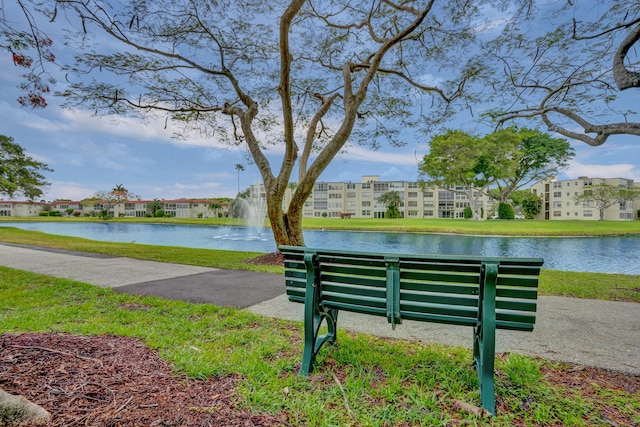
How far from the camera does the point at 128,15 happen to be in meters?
7.56

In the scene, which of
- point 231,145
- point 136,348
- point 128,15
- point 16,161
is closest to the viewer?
point 136,348

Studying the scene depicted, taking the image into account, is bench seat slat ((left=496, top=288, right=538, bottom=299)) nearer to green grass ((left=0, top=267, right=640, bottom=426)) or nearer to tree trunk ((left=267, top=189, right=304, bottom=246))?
green grass ((left=0, top=267, right=640, bottom=426))

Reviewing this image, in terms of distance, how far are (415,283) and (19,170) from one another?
119 ft

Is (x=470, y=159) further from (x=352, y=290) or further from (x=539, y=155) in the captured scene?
(x=352, y=290)

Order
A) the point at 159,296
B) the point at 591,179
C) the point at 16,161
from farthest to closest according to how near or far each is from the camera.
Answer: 1. the point at 591,179
2. the point at 16,161
3. the point at 159,296

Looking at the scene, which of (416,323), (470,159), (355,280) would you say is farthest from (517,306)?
(470,159)

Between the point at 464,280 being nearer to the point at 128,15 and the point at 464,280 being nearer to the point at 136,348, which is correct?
the point at 136,348

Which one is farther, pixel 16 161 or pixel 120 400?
pixel 16 161

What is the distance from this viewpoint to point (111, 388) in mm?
2002

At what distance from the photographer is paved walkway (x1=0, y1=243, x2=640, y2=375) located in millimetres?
2906

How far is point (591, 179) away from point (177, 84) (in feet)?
229

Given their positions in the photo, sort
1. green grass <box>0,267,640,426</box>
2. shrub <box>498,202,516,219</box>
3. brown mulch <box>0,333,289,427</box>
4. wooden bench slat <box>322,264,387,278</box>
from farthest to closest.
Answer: shrub <box>498,202,516,219</box>
wooden bench slat <box>322,264,387,278</box>
green grass <box>0,267,640,426</box>
brown mulch <box>0,333,289,427</box>

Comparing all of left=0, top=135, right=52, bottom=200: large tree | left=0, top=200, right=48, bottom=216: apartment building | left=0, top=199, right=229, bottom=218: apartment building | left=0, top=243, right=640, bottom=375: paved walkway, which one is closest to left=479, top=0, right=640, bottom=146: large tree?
left=0, top=243, right=640, bottom=375: paved walkway

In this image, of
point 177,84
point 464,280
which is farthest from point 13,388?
point 177,84
